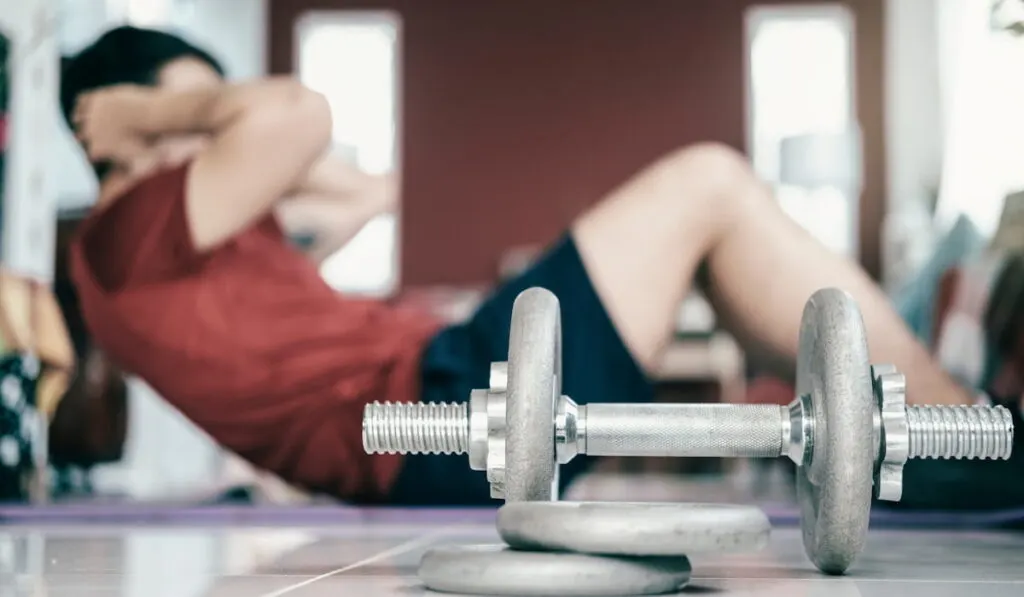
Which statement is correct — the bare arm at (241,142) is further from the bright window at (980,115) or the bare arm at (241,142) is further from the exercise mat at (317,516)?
the bright window at (980,115)

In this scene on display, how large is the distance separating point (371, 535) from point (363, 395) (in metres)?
0.31

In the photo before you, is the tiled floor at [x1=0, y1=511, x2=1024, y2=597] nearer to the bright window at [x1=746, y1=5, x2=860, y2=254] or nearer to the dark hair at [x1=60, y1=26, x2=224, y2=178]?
the dark hair at [x1=60, y1=26, x2=224, y2=178]

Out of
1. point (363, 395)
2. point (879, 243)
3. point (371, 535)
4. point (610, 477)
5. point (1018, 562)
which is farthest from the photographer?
point (610, 477)

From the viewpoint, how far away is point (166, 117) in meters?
1.77

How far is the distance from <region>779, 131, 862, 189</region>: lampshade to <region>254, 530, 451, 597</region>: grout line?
8.54 feet

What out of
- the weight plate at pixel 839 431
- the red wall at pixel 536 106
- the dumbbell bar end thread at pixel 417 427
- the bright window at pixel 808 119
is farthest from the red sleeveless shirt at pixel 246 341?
the bright window at pixel 808 119

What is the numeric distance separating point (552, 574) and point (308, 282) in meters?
1.11

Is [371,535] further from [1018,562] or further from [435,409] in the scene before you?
[1018,562]

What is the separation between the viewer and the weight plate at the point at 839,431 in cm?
66

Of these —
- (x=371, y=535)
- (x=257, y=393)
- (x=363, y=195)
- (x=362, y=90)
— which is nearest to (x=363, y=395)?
(x=257, y=393)

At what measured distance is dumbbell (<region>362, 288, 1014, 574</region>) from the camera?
2.18 feet

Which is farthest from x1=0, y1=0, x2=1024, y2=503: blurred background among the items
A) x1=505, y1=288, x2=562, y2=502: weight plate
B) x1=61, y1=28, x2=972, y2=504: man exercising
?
x1=505, y1=288, x2=562, y2=502: weight plate

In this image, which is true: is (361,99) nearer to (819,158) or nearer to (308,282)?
(308,282)

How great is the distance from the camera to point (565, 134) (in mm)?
3574
